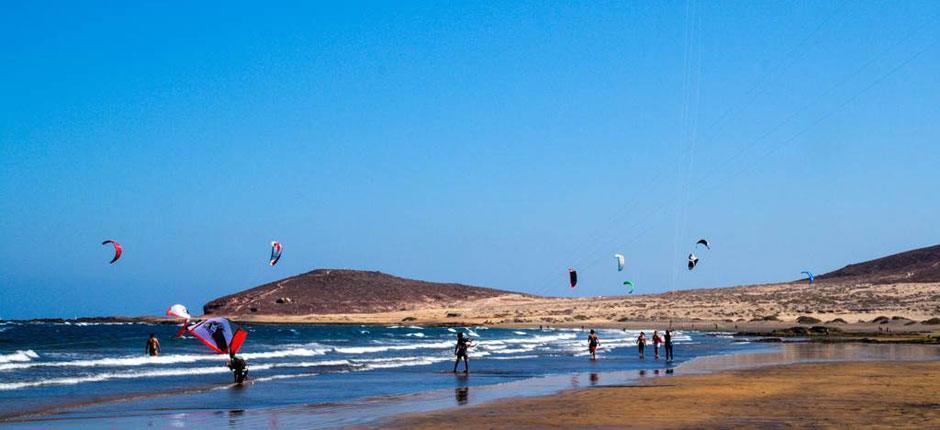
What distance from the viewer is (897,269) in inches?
3917

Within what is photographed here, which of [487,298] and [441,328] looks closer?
[441,328]

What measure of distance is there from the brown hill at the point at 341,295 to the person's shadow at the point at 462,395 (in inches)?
3228

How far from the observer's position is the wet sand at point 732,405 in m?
13.3

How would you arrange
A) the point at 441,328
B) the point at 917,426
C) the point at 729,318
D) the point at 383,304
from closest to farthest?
the point at 917,426 → the point at 729,318 → the point at 441,328 → the point at 383,304

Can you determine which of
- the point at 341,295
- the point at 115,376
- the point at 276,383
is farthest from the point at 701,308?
the point at 276,383

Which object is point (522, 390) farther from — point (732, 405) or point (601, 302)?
point (601, 302)

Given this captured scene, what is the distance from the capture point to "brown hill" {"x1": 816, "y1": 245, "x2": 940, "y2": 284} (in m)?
89.4

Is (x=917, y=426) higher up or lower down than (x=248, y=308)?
lower down

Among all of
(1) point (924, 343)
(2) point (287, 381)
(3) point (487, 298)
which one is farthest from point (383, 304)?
(2) point (287, 381)

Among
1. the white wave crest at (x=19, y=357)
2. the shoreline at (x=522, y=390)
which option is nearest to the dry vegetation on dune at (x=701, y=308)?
the shoreline at (x=522, y=390)

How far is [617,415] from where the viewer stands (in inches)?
569

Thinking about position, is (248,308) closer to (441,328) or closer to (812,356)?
(441,328)

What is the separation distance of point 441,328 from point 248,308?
111 feet

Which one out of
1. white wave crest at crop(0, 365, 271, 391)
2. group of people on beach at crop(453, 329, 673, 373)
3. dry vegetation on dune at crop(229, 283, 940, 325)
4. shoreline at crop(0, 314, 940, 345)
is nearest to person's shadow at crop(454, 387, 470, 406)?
group of people on beach at crop(453, 329, 673, 373)
